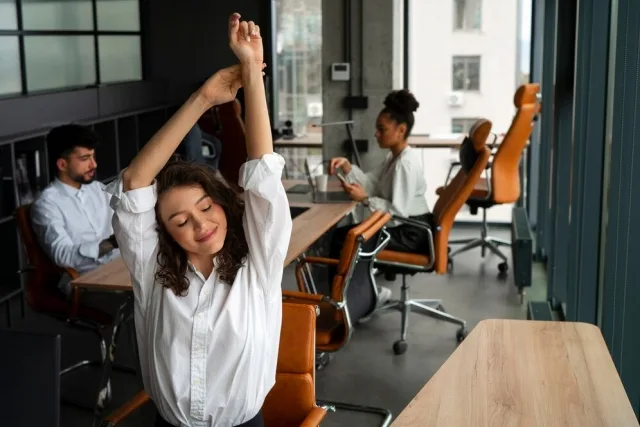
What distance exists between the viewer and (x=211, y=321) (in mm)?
2309

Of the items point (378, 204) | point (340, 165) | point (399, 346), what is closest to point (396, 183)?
point (378, 204)

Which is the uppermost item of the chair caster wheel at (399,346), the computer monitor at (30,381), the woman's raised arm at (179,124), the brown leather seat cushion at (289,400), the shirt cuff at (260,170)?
the woman's raised arm at (179,124)

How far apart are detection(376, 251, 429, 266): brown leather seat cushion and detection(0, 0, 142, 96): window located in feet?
9.64

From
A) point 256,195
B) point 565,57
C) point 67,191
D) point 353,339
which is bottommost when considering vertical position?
point 353,339

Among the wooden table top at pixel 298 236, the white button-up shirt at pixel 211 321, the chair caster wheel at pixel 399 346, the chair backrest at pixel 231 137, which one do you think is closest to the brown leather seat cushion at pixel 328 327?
the wooden table top at pixel 298 236

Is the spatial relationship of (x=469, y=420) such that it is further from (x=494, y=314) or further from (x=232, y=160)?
(x=232, y=160)

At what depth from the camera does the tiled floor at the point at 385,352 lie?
14.2ft

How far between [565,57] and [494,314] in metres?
1.58

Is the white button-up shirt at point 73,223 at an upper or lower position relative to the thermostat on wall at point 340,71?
lower

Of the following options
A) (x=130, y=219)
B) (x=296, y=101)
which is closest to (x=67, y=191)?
(x=130, y=219)

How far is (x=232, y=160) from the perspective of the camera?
802cm

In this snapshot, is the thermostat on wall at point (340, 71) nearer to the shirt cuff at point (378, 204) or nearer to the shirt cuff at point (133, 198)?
the shirt cuff at point (378, 204)

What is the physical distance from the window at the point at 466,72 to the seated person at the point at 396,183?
3.02 meters

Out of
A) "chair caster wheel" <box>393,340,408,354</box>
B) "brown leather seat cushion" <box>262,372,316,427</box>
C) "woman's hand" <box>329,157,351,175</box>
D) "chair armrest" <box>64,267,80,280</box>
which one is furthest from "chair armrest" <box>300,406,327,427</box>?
"woman's hand" <box>329,157,351,175</box>
